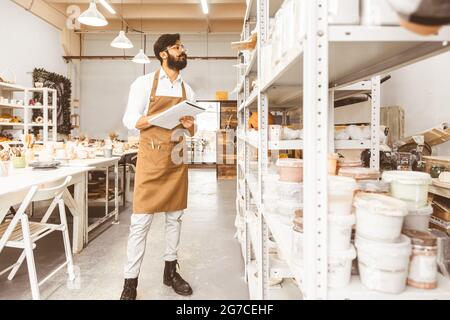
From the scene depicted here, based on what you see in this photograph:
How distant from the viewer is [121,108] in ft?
35.1

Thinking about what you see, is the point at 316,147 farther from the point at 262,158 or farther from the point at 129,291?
the point at 129,291

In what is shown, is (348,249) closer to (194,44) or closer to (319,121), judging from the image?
(319,121)

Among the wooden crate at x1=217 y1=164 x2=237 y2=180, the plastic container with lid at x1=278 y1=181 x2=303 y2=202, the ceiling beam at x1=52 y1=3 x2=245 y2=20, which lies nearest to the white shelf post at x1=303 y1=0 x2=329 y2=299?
the plastic container with lid at x1=278 y1=181 x2=303 y2=202

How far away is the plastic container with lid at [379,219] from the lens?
2.70 feet

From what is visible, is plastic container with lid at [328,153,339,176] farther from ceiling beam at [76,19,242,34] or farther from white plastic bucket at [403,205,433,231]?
ceiling beam at [76,19,242,34]

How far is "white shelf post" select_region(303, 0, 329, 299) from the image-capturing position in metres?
0.78

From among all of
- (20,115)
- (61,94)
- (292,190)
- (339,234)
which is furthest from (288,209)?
(61,94)

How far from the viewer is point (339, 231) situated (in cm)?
84

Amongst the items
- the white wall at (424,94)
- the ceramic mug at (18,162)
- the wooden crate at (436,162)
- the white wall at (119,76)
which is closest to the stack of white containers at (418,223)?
the wooden crate at (436,162)

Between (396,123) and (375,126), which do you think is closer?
(375,126)

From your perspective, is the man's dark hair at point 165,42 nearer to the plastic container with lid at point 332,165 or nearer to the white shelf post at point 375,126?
the white shelf post at point 375,126

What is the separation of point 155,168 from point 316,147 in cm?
162

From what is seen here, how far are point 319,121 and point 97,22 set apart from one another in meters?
5.54
